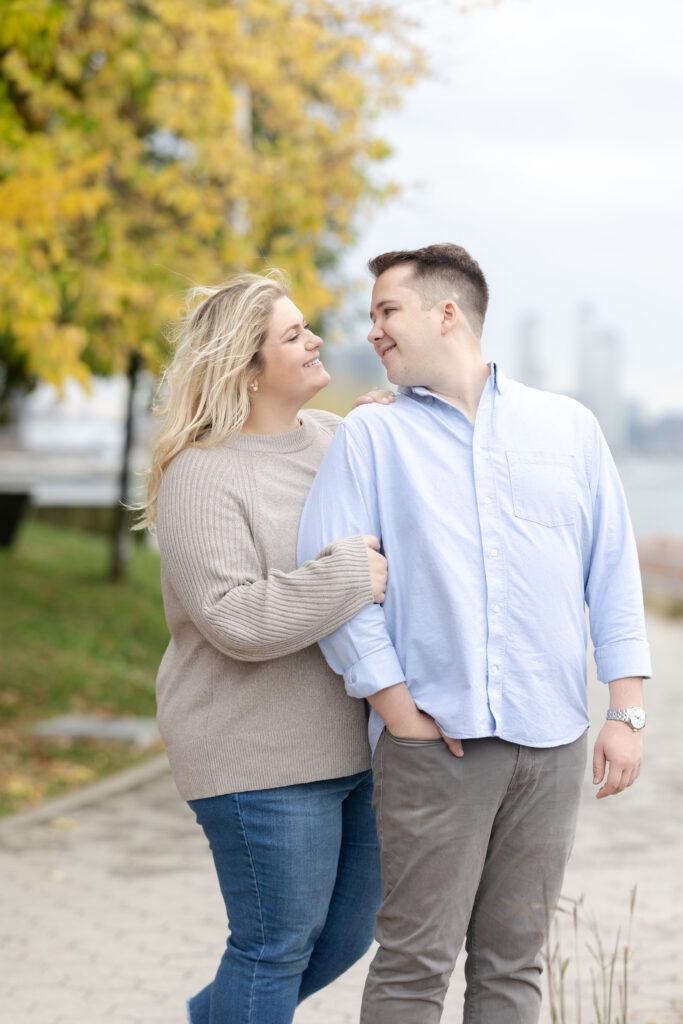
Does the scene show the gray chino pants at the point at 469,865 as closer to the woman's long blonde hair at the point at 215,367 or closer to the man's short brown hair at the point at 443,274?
the woman's long blonde hair at the point at 215,367

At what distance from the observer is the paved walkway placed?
4.12 m

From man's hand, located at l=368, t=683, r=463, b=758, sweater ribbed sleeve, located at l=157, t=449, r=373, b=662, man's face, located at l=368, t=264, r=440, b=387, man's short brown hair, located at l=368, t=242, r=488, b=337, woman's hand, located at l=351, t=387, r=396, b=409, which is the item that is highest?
man's short brown hair, located at l=368, t=242, r=488, b=337

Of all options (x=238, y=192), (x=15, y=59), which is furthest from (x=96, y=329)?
(x=15, y=59)

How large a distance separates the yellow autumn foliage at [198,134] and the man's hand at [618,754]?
16.6ft

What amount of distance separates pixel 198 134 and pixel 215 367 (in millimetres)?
5643

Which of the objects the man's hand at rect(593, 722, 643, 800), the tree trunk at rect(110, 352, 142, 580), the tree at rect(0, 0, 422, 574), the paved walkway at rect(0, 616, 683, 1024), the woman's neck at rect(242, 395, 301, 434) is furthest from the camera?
the tree trunk at rect(110, 352, 142, 580)

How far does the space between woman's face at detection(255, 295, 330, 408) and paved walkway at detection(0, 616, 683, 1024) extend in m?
1.45

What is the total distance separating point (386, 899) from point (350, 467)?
0.92 m

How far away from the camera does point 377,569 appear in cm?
259

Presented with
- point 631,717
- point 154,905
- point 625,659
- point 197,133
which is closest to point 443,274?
point 625,659

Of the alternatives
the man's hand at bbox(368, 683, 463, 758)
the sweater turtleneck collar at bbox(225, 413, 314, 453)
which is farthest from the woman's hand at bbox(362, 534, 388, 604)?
the sweater turtleneck collar at bbox(225, 413, 314, 453)

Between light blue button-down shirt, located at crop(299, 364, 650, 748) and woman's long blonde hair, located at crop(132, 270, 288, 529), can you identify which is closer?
light blue button-down shirt, located at crop(299, 364, 650, 748)

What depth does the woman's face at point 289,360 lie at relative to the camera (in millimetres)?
2834

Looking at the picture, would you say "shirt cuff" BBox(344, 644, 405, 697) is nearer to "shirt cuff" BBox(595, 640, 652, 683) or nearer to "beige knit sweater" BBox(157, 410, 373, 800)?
"beige knit sweater" BBox(157, 410, 373, 800)
